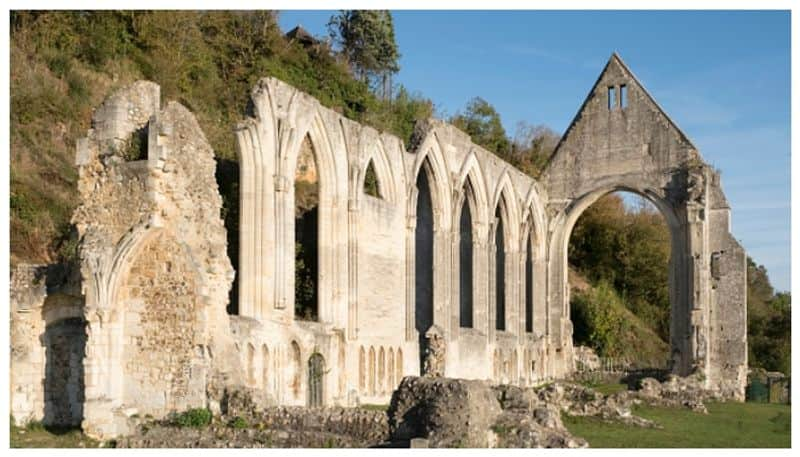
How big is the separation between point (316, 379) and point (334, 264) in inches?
92.6

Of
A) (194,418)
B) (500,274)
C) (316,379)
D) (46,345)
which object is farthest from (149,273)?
(500,274)

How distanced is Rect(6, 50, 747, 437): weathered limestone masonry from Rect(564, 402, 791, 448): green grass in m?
4.80

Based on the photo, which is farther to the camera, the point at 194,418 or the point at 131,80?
the point at 131,80

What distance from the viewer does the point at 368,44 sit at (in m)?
41.8

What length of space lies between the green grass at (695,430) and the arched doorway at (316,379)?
4.76 meters

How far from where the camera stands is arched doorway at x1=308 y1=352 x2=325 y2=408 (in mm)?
19516

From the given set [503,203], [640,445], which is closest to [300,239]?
[503,203]

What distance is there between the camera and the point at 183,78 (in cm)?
3131

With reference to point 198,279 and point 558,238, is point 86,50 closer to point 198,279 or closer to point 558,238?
point 558,238

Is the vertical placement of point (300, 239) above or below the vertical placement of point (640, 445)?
above

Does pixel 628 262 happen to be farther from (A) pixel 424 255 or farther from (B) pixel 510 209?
(A) pixel 424 255

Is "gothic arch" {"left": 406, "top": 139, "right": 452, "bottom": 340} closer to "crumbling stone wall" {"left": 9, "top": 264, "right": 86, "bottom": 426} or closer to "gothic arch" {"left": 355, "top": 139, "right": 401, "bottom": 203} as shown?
"gothic arch" {"left": 355, "top": 139, "right": 401, "bottom": 203}

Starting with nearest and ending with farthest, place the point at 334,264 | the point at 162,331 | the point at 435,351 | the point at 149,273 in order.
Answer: the point at 162,331 → the point at 149,273 → the point at 334,264 → the point at 435,351

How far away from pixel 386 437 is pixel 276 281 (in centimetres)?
653
